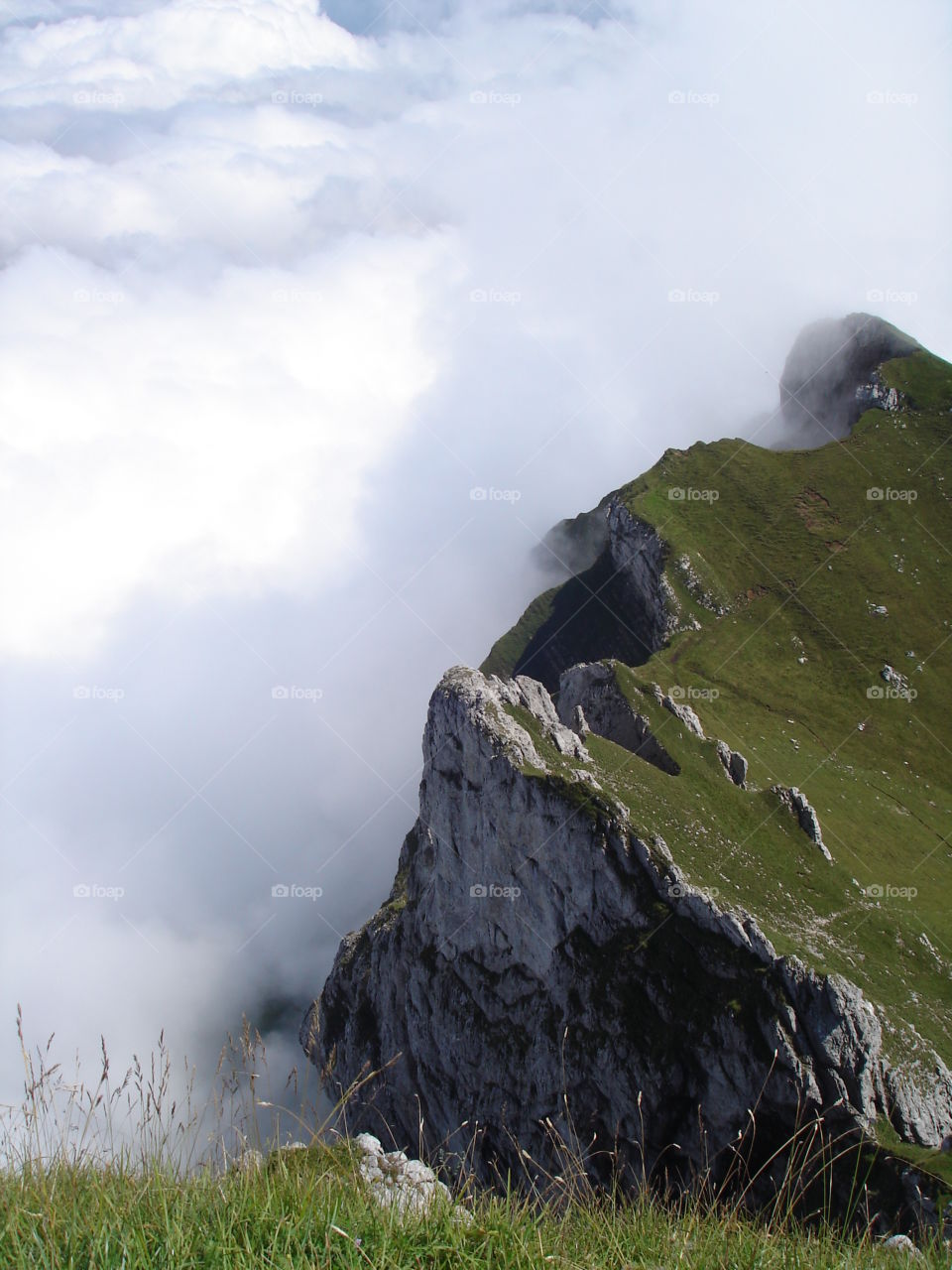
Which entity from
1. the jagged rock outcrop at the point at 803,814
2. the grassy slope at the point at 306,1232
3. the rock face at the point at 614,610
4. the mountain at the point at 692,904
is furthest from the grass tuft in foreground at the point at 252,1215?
the rock face at the point at 614,610

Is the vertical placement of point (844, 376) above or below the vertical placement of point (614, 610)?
above

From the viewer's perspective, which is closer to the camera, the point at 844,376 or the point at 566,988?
the point at 566,988

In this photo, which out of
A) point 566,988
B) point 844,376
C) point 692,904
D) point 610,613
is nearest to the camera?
point 692,904

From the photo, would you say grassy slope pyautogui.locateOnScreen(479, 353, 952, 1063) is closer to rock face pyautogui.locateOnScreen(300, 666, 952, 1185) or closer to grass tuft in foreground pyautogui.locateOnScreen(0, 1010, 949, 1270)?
rock face pyautogui.locateOnScreen(300, 666, 952, 1185)

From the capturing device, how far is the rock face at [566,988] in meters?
48.1

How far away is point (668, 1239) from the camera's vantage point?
19.2 feet

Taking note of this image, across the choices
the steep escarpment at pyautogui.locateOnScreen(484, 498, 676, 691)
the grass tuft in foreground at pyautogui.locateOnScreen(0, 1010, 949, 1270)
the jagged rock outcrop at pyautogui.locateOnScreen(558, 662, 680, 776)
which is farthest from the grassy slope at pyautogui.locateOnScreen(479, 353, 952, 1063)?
the grass tuft in foreground at pyautogui.locateOnScreen(0, 1010, 949, 1270)

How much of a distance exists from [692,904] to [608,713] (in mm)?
29281

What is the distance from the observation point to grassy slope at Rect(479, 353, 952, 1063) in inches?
2404

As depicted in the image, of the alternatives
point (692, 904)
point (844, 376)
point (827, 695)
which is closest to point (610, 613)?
point (827, 695)

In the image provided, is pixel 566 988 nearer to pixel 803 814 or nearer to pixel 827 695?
pixel 803 814

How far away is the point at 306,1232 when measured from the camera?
16.4 ft

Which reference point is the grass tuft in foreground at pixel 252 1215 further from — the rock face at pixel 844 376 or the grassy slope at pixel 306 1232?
the rock face at pixel 844 376

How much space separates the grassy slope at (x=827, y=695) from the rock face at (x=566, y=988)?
407 centimetres
